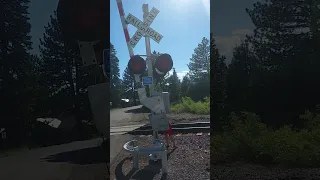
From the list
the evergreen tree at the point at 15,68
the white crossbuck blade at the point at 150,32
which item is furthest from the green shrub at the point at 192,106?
the evergreen tree at the point at 15,68

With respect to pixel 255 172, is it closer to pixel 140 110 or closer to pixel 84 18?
pixel 140 110

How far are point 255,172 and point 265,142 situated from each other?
0.67ft

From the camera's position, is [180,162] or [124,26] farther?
[180,162]

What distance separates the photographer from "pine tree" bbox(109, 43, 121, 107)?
1994 mm

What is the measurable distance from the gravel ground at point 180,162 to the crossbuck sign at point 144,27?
1.85 feet

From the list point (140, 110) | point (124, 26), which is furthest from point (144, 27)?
point (140, 110)

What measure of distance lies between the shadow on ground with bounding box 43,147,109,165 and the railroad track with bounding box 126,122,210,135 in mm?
229

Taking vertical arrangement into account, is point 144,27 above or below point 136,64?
above

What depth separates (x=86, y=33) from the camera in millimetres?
1944

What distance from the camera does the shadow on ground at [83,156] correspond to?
1963 millimetres

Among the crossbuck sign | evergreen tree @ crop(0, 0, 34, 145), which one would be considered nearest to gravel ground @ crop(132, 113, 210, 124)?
the crossbuck sign

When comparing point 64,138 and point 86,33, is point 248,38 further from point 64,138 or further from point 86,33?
point 64,138

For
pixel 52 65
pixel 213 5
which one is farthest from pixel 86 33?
pixel 213 5

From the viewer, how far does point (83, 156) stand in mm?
1979
